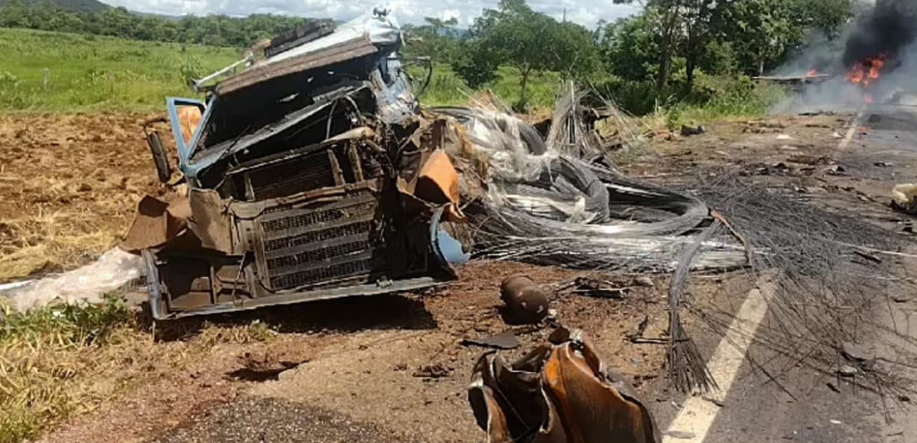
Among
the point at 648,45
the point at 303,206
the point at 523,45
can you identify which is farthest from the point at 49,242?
the point at 648,45

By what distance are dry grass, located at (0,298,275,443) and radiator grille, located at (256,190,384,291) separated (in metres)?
0.41

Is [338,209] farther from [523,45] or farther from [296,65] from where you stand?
[523,45]

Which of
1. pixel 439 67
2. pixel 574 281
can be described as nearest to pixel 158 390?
pixel 574 281

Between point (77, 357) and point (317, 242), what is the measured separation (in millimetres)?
1572

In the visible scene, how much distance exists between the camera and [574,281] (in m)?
5.87

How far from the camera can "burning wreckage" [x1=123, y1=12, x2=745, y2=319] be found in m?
4.92

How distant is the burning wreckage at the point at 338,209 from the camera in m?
4.92

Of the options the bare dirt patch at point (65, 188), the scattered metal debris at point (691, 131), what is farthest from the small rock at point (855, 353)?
the scattered metal debris at point (691, 131)

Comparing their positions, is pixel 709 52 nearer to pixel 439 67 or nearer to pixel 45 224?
pixel 439 67

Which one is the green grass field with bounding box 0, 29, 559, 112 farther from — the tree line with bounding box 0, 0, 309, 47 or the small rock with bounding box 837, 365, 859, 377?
the tree line with bounding box 0, 0, 309, 47

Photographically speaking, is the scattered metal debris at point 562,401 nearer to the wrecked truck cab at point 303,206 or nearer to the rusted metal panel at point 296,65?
the wrecked truck cab at point 303,206

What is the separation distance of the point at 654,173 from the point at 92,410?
25.9ft

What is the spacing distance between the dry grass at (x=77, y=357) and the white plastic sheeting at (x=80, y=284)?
13.3 inches

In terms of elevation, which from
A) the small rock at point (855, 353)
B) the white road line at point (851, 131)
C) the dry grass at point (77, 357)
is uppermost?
the dry grass at point (77, 357)
